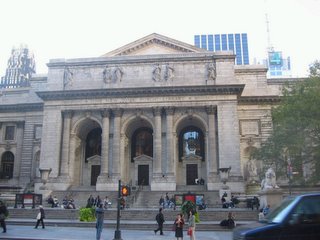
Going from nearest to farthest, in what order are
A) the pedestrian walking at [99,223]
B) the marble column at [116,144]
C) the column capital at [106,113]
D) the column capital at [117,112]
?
the pedestrian walking at [99,223]
the marble column at [116,144]
the column capital at [117,112]
the column capital at [106,113]

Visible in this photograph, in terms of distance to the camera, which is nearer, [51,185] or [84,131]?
[51,185]

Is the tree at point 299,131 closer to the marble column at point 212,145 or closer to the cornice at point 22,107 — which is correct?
the marble column at point 212,145

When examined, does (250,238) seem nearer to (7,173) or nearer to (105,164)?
(105,164)

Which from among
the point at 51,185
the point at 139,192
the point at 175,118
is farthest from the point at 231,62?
the point at 51,185

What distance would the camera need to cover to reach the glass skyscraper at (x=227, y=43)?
173625 mm

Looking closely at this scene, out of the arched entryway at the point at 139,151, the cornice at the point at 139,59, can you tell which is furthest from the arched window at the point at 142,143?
the cornice at the point at 139,59

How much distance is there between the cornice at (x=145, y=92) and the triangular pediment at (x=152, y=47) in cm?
713

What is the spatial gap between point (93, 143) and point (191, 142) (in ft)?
44.2

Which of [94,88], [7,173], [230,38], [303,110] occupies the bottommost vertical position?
[7,173]

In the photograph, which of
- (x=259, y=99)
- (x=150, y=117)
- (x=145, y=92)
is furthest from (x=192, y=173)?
(x=259, y=99)

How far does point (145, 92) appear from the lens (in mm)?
43594

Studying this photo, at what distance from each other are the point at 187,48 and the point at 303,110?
2068 centimetres

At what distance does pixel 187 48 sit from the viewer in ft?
155

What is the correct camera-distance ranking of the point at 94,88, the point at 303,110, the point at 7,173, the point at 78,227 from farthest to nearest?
the point at 7,173 → the point at 94,88 → the point at 303,110 → the point at 78,227
